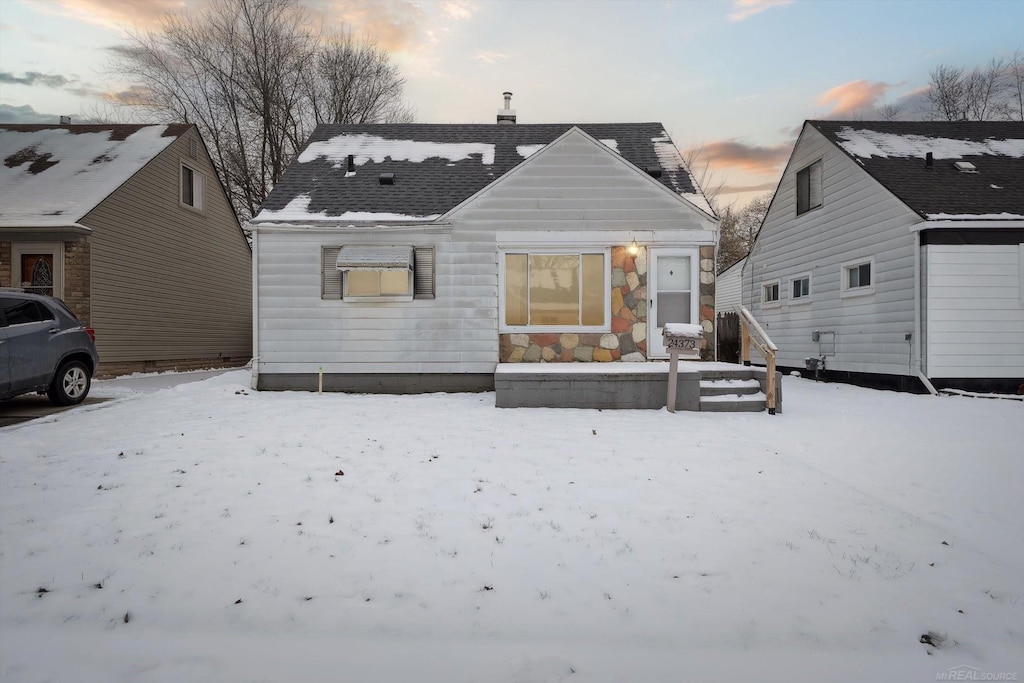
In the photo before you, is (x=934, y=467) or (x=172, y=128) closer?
(x=934, y=467)

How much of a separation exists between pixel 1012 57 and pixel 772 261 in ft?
55.9

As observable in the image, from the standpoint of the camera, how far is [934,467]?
4.88m

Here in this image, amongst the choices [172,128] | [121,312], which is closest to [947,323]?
[121,312]

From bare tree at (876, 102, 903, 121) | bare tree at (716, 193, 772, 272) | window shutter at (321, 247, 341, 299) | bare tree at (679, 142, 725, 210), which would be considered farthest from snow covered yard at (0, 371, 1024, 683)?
bare tree at (716, 193, 772, 272)

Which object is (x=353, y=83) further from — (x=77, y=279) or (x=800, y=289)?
(x=800, y=289)

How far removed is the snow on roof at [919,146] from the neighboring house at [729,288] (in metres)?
6.66

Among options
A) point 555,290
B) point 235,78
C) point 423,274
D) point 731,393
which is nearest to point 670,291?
point 555,290

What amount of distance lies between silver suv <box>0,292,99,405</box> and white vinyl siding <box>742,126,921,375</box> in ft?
48.7

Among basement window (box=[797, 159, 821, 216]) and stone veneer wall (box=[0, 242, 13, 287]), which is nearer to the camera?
stone veneer wall (box=[0, 242, 13, 287])

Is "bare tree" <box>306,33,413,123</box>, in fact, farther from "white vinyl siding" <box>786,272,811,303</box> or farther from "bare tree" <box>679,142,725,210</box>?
"white vinyl siding" <box>786,272,811,303</box>

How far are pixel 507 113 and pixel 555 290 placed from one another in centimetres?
702

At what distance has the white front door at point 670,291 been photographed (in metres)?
9.59

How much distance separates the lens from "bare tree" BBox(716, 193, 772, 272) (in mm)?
33438

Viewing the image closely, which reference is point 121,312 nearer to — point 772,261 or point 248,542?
point 248,542
